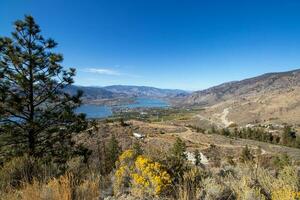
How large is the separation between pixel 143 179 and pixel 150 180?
0.13 metres

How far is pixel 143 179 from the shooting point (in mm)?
3652

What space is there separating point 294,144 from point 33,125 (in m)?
61.5

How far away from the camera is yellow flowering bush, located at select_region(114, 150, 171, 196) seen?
349cm

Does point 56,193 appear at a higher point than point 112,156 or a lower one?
higher

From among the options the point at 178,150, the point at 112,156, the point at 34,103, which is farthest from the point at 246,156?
the point at 34,103

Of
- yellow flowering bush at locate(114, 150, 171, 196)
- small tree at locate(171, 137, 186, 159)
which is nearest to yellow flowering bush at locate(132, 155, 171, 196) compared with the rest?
yellow flowering bush at locate(114, 150, 171, 196)

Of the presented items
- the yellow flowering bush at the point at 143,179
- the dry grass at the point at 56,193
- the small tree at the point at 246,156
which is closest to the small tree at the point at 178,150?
the yellow flowering bush at the point at 143,179

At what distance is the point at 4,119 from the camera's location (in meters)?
10.8

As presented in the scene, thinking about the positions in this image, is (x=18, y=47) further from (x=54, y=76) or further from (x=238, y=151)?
(x=238, y=151)

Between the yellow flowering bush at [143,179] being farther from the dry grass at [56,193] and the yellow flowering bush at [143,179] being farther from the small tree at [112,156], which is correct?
the small tree at [112,156]

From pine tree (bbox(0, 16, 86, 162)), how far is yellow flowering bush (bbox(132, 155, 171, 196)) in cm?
803

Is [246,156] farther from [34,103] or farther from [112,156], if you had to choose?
[34,103]

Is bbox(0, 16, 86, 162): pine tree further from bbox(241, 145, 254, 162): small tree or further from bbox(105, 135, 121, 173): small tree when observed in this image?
bbox(241, 145, 254, 162): small tree

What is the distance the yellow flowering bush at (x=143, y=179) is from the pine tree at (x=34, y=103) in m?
7.53
